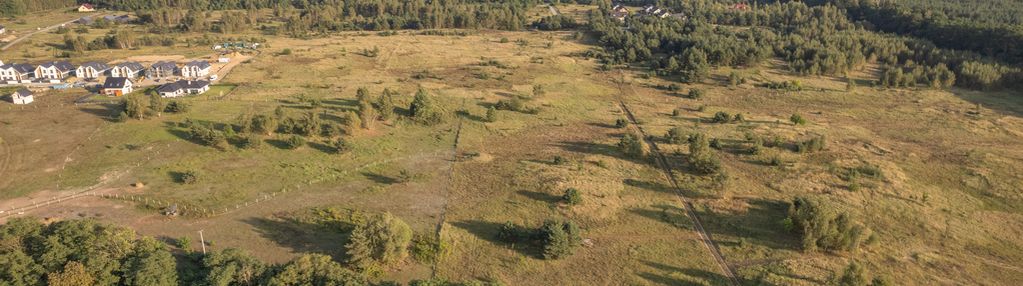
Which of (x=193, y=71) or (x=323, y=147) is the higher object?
(x=193, y=71)

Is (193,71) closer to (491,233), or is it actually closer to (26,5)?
(491,233)

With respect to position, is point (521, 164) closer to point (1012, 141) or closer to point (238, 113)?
point (238, 113)

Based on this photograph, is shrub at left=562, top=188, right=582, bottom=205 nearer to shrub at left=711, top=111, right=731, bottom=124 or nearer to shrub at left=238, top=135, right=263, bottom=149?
shrub at left=238, top=135, right=263, bottom=149

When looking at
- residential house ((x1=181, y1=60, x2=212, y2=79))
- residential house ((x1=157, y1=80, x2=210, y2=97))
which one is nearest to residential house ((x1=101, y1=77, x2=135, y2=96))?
residential house ((x1=157, y1=80, x2=210, y2=97))

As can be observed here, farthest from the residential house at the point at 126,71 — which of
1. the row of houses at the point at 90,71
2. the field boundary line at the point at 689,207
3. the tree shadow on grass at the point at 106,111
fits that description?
the field boundary line at the point at 689,207

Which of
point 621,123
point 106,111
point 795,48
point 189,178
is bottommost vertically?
point 189,178

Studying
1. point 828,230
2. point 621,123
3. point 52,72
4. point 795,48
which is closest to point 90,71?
point 52,72
